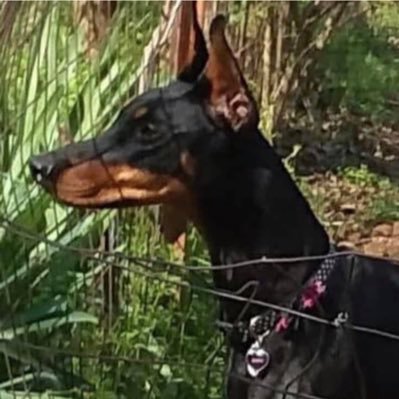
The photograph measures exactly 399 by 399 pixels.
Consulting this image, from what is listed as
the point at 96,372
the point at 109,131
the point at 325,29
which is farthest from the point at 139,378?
the point at 325,29

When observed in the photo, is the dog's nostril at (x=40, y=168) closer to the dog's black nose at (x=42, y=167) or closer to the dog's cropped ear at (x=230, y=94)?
the dog's black nose at (x=42, y=167)

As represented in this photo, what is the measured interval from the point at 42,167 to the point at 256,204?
0.56 meters

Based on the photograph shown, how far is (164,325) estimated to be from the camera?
5020mm

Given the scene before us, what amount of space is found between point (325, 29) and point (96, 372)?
362 centimetres

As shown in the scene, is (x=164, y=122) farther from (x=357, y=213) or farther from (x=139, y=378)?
(x=357, y=213)

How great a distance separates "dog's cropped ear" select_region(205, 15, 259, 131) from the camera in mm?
3957

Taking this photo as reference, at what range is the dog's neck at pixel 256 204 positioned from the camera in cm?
402

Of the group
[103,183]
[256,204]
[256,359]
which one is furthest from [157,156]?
[256,359]

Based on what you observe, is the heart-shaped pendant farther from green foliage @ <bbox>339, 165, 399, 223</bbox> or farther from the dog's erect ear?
green foliage @ <bbox>339, 165, 399, 223</bbox>

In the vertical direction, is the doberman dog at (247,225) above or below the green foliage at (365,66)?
above

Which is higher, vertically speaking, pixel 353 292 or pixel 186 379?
pixel 353 292

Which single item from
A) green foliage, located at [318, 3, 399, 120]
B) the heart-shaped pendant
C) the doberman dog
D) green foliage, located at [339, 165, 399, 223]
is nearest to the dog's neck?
the doberman dog

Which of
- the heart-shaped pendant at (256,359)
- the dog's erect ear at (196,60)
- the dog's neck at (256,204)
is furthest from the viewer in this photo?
the dog's erect ear at (196,60)

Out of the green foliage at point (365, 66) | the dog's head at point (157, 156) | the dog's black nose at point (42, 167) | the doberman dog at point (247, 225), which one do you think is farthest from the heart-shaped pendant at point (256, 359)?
the green foliage at point (365, 66)
